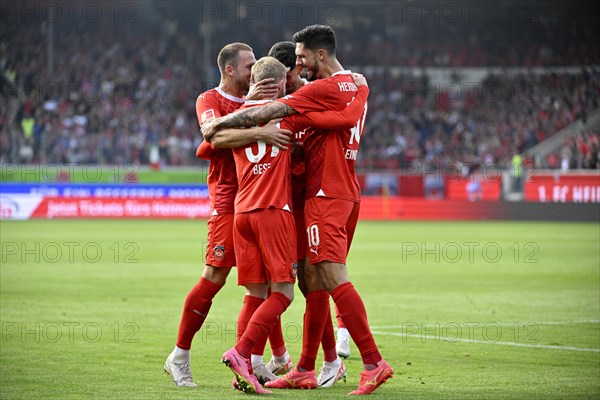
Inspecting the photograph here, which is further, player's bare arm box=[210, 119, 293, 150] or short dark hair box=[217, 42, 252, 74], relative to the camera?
short dark hair box=[217, 42, 252, 74]

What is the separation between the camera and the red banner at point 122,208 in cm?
3375

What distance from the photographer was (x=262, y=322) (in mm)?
6750

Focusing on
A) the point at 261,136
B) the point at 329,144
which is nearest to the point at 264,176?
the point at 261,136

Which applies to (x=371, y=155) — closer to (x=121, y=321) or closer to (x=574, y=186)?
(x=574, y=186)

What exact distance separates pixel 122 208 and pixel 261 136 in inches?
1111

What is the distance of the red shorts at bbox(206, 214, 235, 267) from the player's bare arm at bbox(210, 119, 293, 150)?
2.26ft

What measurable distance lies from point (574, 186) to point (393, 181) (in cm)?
744

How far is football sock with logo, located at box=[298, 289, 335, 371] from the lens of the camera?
716 cm

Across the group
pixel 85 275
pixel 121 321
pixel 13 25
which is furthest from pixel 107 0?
pixel 121 321

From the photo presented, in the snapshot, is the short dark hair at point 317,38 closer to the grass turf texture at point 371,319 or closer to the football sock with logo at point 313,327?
the football sock with logo at point 313,327

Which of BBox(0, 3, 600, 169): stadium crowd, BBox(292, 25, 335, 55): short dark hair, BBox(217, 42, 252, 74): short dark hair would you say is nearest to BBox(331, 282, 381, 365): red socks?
BBox(292, 25, 335, 55): short dark hair

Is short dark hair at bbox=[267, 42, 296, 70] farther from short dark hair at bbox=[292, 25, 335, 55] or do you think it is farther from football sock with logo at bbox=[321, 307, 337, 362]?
football sock with logo at bbox=[321, 307, 337, 362]
